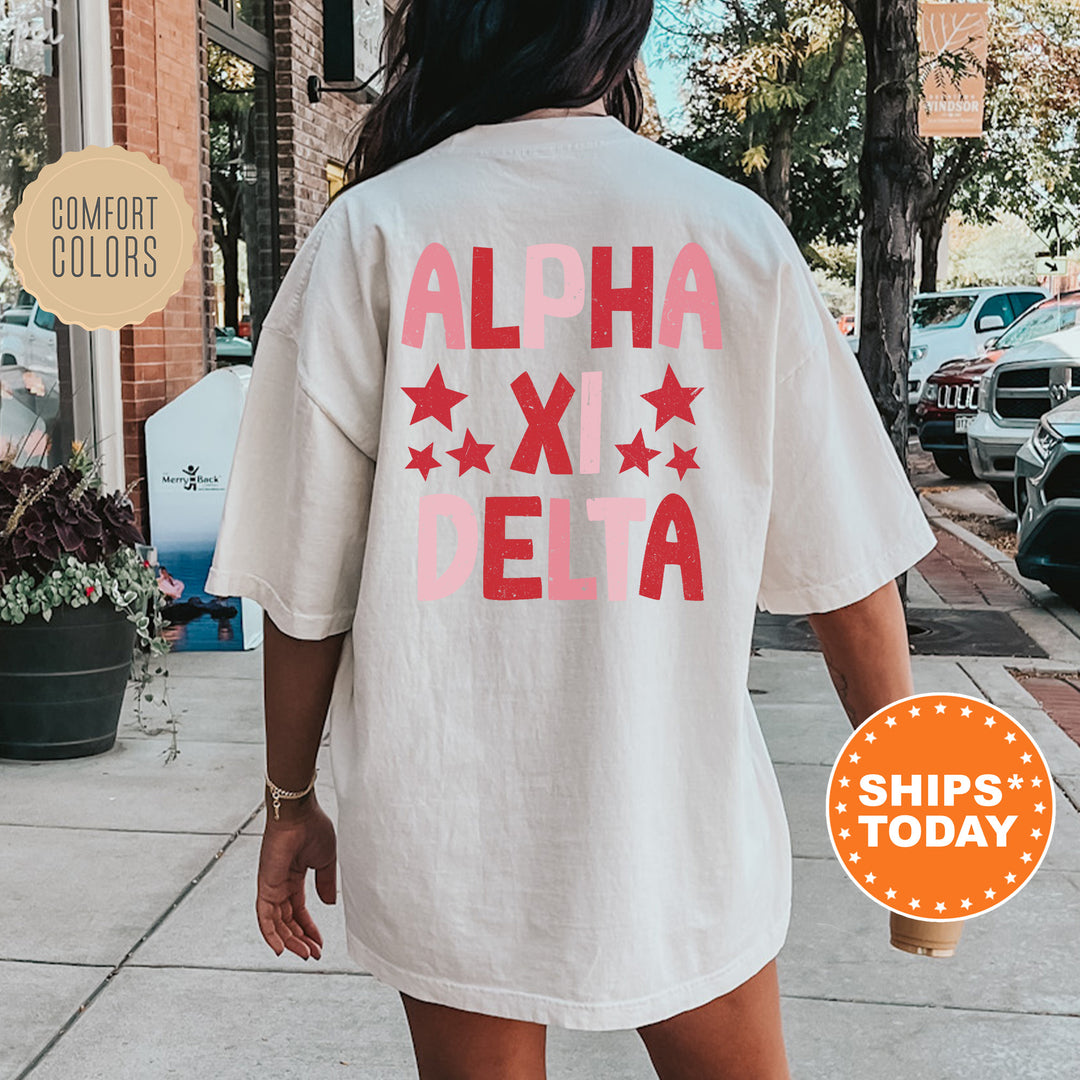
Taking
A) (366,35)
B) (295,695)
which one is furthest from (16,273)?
(366,35)

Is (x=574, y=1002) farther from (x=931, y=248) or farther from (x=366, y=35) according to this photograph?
(x=931, y=248)

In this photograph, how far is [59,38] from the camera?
6.98 meters

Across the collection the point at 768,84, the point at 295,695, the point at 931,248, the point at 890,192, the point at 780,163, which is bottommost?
the point at 295,695

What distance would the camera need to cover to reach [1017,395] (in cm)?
1239

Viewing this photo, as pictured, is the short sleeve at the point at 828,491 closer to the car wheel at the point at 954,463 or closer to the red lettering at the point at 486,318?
the red lettering at the point at 486,318

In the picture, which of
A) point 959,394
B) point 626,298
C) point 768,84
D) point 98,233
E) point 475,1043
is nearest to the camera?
point 626,298

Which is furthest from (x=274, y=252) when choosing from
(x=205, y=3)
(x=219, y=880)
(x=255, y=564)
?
(x=255, y=564)

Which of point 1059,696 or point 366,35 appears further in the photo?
point 366,35

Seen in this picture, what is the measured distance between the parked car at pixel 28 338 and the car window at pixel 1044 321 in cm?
1003

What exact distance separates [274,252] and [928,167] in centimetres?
509

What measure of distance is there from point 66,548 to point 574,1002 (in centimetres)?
388

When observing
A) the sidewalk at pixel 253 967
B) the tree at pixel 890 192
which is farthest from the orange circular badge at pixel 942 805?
the tree at pixel 890 192

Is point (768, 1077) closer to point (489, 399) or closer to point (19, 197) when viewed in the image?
point (489, 399)

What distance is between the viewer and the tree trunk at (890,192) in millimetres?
7492
